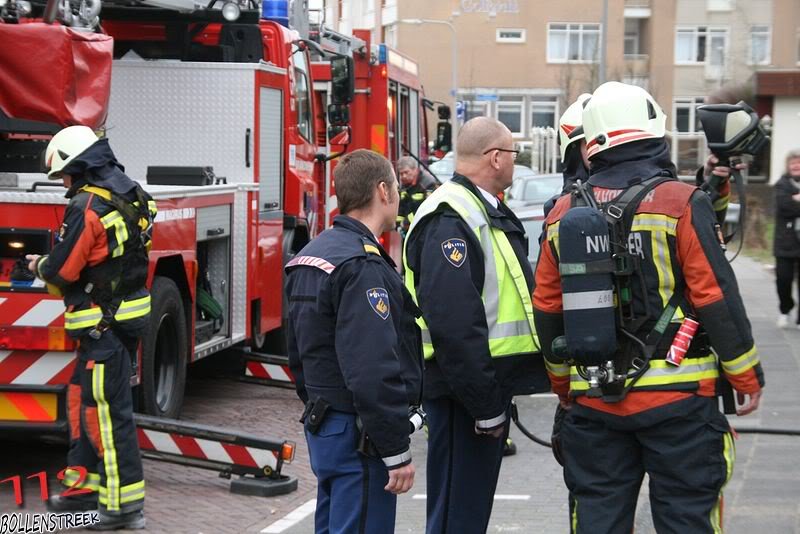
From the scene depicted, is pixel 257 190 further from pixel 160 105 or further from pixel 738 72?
pixel 738 72

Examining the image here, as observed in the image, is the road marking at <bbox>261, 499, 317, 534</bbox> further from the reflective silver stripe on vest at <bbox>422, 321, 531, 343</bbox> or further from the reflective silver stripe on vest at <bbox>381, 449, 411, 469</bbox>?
the reflective silver stripe on vest at <bbox>381, 449, 411, 469</bbox>

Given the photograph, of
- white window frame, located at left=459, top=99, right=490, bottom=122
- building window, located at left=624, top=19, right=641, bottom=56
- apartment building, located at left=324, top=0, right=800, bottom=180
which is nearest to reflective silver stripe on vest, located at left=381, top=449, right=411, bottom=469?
white window frame, located at left=459, top=99, right=490, bottom=122

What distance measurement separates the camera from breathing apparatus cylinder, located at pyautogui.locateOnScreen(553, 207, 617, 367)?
4.28m

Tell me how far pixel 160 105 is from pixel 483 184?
5.70m

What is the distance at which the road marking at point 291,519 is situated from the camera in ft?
22.1

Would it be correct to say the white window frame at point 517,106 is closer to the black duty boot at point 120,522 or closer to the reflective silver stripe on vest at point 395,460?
the black duty boot at point 120,522

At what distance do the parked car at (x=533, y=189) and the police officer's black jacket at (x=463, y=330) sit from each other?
54.8 feet

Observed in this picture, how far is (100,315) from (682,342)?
3.39 m

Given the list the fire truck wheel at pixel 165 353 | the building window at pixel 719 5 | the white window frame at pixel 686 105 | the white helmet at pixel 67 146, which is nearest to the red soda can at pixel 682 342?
the white helmet at pixel 67 146

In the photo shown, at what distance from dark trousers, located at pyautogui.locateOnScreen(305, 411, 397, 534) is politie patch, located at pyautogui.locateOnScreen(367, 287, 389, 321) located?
15.4 inches

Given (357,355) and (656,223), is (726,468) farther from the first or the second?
(357,355)

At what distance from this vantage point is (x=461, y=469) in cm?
523

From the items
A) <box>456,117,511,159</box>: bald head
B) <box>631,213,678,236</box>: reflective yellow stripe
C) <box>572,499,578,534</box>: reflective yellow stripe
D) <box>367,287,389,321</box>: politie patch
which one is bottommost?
<box>572,499,578,534</box>: reflective yellow stripe

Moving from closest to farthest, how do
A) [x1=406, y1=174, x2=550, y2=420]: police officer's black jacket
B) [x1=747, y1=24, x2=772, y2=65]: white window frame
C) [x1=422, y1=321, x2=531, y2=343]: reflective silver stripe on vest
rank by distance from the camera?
[x1=406, y1=174, x2=550, y2=420]: police officer's black jacket
[x1=422, y1=321, x2=531, y2=343]: reflective silver stripe on vest
[x1=747, y1=24, x2=772, y2=65]: white window frame
